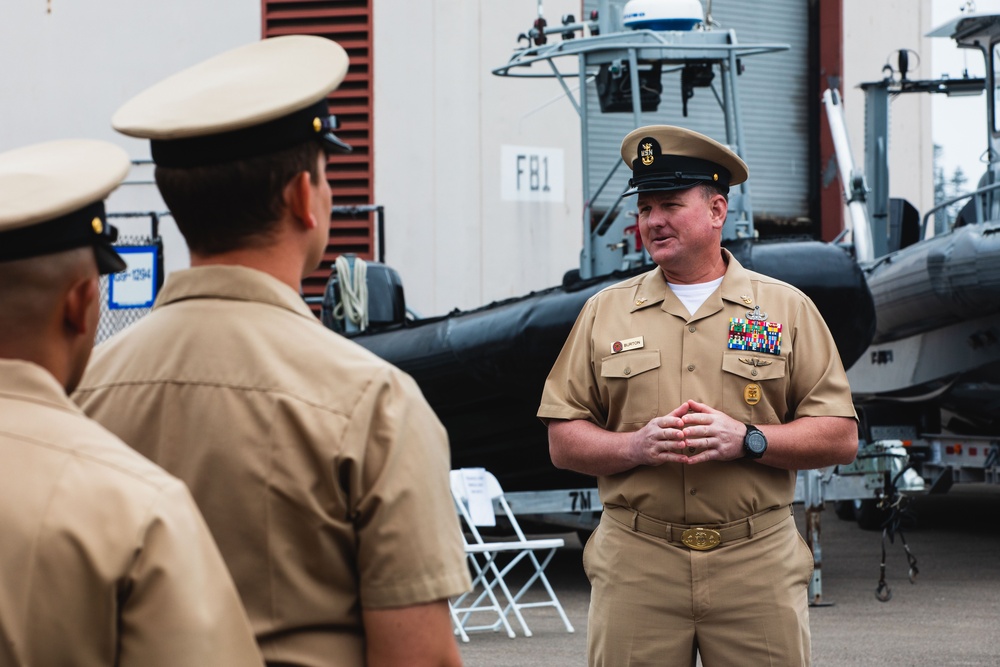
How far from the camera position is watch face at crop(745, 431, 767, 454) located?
3.15 metres

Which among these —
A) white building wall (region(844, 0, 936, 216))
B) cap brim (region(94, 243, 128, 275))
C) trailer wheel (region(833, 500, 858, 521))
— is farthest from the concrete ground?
white building wall (region(844, 0, 936, 216))

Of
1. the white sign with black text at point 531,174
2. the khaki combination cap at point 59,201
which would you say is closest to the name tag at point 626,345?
the khaki combination cap at point 59,201

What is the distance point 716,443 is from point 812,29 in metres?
12.7

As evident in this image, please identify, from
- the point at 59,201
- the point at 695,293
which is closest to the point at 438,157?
the point at 695,293

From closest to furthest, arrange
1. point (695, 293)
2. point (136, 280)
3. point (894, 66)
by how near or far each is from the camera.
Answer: point (695, 293)
point (136, 280)
point (894, 66)

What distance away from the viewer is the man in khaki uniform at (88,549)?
1.37 m

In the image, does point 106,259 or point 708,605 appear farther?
point 708,605

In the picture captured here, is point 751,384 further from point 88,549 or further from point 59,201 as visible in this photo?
point 88,549

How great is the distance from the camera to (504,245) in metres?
12.6

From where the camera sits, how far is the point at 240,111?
5.89 ft

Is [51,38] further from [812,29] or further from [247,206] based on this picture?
[247,206]

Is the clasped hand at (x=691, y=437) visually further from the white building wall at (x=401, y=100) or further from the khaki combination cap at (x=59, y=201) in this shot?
the white building wall at (x=401, y=100)

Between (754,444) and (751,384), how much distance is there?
0.62ft

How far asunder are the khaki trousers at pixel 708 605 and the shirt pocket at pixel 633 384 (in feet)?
0.95
